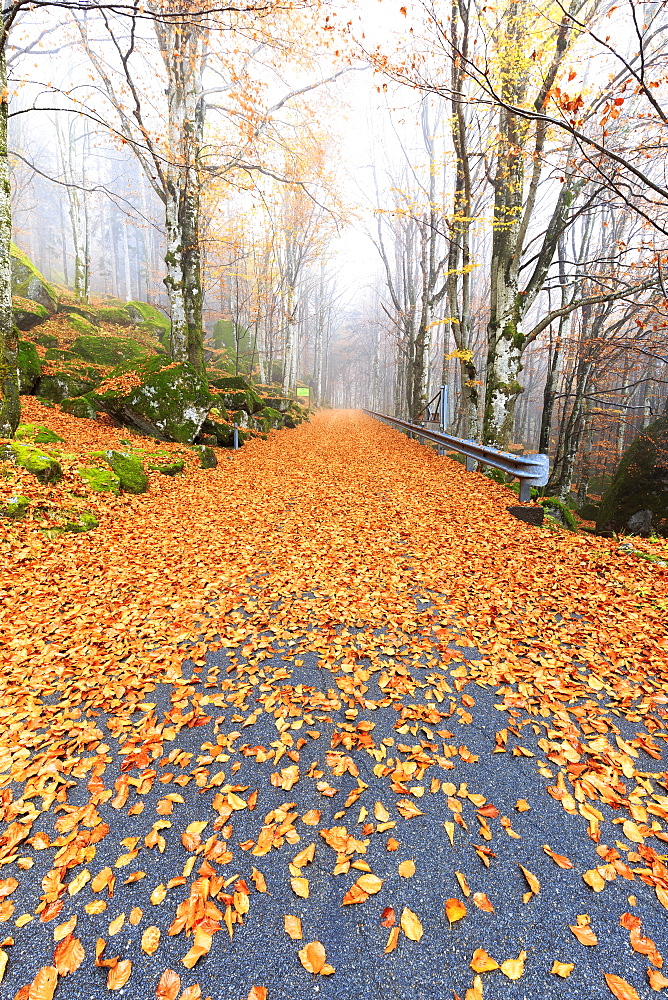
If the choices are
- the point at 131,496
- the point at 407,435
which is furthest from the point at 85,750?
the point at 407,435

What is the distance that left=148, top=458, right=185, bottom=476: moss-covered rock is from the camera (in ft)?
29.1

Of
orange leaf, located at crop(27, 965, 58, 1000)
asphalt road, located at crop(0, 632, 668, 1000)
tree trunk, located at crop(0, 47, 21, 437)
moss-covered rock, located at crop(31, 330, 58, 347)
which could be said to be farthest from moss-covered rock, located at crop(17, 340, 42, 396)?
orange leaf, located at crop(27, 965, 58, 1000)

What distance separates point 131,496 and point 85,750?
5433mm

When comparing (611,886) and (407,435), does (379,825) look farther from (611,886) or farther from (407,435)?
(407,435)

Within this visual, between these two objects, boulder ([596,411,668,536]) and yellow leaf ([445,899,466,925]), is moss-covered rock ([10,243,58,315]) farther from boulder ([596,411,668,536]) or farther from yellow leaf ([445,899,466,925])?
yellow leaf ([445,899,466,925])

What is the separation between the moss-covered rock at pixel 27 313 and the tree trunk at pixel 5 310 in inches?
362

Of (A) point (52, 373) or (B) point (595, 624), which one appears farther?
(A) point (52, 373)

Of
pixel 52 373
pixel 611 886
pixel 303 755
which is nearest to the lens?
pixel 611 886

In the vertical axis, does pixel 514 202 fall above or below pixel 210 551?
above

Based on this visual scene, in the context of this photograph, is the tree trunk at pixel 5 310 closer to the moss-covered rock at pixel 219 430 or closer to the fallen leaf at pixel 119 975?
the moss-covered rock at pixel 219 430

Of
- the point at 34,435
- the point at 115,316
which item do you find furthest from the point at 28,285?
the point at 34,435

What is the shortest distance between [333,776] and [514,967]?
44.3 inches

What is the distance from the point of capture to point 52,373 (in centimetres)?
1109

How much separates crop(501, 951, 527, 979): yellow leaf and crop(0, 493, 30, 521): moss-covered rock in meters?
6.17
